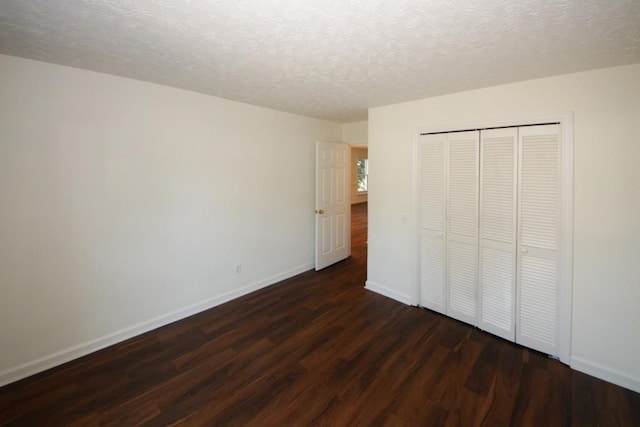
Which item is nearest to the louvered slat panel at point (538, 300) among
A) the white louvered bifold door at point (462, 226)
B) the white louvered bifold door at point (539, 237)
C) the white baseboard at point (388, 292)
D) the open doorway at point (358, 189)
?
the white louvered bifold door at point (539, 237)

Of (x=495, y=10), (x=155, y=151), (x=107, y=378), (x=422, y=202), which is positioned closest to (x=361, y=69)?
(x=495, y=10)

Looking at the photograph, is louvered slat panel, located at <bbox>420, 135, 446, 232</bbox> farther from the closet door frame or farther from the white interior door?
the white interior door

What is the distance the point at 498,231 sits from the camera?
275 centimetres

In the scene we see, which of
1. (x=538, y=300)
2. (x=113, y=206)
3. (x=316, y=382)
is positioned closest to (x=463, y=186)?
(x=538, y=300)

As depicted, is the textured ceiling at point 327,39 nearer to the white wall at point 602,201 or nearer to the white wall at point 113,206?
the white wall at point 602,201

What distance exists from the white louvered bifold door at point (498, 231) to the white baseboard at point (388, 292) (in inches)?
32.6

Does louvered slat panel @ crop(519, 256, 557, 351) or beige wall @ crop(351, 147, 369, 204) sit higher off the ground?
beige wall @ crop(351, 147, 369, 204)

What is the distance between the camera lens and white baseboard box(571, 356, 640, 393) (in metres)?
2.13

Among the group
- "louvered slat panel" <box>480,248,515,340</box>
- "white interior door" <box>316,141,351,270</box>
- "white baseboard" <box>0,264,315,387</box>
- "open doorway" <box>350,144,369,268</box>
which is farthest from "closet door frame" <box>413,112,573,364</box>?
"open doorway" <box>350,144,369,268</box>

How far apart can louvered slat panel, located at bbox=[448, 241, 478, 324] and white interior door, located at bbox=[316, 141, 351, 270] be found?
205 centimetres

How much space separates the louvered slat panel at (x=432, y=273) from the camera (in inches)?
126

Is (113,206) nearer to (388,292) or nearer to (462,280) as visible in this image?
(388,292)

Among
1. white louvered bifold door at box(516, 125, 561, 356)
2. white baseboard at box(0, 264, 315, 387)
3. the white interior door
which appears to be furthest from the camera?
the white interior door

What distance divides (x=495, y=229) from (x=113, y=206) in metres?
3.66
